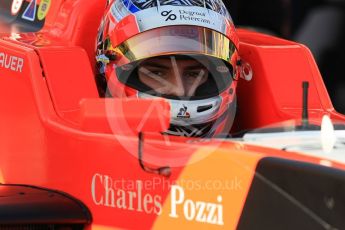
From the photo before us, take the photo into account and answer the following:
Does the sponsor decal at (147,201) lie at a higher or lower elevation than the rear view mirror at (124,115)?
lower

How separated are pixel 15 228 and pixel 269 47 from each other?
4.89ft

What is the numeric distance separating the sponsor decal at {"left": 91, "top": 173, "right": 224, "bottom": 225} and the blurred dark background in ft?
10.8

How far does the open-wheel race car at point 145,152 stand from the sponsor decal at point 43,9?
13 centimetres

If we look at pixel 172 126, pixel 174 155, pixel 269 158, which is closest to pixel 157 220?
pixel 174 155

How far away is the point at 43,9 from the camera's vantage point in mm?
4359

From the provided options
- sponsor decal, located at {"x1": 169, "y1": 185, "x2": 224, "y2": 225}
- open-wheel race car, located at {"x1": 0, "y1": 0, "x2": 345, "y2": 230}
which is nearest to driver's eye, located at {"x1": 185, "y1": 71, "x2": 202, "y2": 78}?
open-wheel race car, located at {"x1": 0, "y1": 0, "x2": 345, "y2": 230}

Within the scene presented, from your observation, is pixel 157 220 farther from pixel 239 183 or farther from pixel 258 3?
pixel 258 3

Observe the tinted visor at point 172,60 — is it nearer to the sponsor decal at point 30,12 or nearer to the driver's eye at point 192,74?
the driver's eye at point 192,74

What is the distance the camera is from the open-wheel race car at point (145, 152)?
9.29 feet

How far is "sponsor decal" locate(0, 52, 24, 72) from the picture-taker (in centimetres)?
373

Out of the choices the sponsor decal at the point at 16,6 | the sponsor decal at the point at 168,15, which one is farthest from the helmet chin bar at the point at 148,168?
the sponsor decal at the point at 16,6

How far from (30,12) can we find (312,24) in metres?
2.39

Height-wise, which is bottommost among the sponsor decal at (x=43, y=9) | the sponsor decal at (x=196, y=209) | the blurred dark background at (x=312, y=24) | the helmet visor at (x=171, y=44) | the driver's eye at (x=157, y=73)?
the blurred dark background at (x=312, y=24)

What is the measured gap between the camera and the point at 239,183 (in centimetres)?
289
